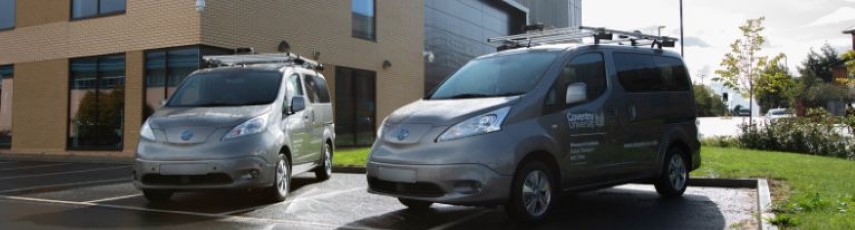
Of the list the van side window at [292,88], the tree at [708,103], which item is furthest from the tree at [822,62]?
the van side window at [292,88]

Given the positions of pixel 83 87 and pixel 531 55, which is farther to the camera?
pixel 83 87

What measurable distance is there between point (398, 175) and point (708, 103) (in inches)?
4313

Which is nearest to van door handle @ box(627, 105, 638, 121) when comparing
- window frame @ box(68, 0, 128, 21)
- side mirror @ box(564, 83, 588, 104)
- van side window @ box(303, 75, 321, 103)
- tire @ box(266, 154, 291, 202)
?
side mirror @ box(564, 83, 588, 104)

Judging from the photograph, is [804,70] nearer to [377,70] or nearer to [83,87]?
[377,70]

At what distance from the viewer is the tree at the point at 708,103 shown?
96169mm

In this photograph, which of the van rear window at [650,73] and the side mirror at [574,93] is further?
the van rear window at [650,73]

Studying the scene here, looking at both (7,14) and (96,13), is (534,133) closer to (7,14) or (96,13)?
(96,13)

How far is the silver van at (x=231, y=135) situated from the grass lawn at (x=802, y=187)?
521cm

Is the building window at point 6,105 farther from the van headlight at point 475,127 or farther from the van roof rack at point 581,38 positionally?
the van headlight at point 475,127

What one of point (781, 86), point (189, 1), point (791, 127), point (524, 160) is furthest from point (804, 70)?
point (524, 160)

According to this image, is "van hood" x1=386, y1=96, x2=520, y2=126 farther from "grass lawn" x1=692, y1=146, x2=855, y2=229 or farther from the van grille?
"grass lawn" x1=692, y1=146, x2=855, y2=229

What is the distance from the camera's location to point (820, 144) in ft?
57.1

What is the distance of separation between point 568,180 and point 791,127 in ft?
44.8

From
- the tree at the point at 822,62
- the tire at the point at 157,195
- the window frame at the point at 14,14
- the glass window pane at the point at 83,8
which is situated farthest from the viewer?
the tree at the point at 822,62
